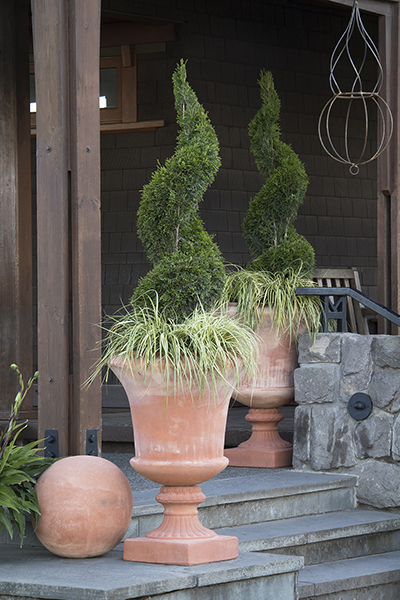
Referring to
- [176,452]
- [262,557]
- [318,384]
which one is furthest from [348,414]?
[176,452]


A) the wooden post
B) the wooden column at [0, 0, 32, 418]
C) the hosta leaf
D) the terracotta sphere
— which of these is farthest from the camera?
the wooden column at [0, 0, 32, 418]

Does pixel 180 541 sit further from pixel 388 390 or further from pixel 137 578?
pixel 388 390

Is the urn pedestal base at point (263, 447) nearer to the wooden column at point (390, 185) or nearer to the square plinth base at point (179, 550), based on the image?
the wooden column at point (390, 185)

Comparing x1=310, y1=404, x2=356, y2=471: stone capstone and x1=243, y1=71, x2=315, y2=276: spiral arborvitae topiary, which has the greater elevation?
x1=243, y1=71, x2=315, y2=276: spiral arborvitae topiary

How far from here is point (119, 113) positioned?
6.59m

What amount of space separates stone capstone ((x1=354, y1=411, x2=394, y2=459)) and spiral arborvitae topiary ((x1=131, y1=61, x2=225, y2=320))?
1.41 metres

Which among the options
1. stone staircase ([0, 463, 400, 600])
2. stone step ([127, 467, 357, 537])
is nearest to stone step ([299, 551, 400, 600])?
stone staircase ([0, 463, 400, 600])

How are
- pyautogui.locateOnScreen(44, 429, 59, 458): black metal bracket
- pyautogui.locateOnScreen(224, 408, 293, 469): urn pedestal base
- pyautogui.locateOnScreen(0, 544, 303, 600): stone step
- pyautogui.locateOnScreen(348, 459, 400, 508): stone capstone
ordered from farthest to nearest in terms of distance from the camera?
pyautogui.locateOnScreen(224, 408, 293, 469): urn pedestal base < pyautogui.locateOnScreen(348, 459, 400, 508): stone capstone < pyautogui.locateOnScreen(44, 429, 59, 458): black metal bracket < pyautogui.locateOnScreen(0, 544, 303, 600): stone step

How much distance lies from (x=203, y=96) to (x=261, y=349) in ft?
8.56

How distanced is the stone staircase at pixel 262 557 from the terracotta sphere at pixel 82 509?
62mm

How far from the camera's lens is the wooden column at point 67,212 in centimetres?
334

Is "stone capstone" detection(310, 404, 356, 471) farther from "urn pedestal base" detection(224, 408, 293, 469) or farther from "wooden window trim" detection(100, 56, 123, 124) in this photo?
"wooden window trim" detection(100, 56, 123, 124)

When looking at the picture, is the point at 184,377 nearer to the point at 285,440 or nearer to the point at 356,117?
the point at 285,440

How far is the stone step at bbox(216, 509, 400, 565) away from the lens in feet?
11.4
